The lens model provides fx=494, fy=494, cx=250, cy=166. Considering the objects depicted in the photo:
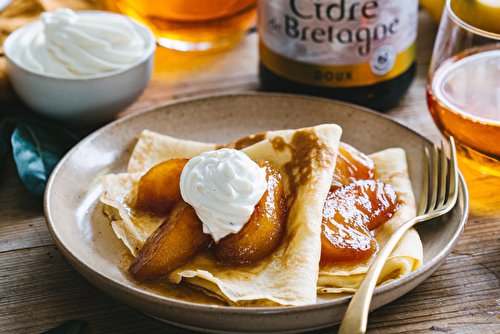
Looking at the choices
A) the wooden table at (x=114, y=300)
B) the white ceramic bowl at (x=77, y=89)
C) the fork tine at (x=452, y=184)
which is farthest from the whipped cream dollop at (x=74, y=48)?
the fork tine at (x=452, y=184)

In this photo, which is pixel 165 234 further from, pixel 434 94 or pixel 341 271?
pixel 434 94

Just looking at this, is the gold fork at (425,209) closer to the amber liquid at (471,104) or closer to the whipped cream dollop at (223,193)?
the amber liquid at (471,104)

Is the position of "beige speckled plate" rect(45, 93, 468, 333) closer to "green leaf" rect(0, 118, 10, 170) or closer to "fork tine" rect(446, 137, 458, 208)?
"fork tine" rect(446, 137, 458, 208)

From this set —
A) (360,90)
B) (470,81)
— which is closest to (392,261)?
(470,81)

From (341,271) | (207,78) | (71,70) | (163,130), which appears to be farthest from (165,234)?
(207,78)

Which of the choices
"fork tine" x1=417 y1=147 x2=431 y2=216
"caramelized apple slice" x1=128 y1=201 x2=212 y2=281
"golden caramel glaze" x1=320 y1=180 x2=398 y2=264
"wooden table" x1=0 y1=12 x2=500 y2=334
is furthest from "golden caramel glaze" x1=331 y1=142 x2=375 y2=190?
"caramelized apple slice" x1=128 y1=201 x2=212 y2=281

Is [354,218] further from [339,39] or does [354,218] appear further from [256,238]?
[339,39]

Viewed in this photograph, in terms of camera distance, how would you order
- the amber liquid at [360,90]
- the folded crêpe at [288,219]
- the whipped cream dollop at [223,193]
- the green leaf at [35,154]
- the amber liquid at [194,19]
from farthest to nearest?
the amber liquid at [194,19], the amber liquid at [360,90], the green leaf at [35,154], the whipped cream dollop at [223,193], the folded crêpe at [288,219]
